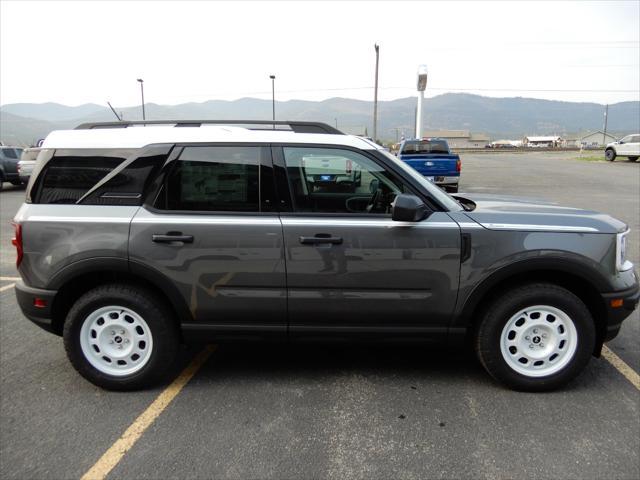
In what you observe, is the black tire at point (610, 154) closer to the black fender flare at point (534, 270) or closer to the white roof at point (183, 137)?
the black fender flare at point (534, 270)

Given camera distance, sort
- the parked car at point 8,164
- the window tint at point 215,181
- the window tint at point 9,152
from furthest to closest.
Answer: the window tint at point 9,152 < the parked car at point 8,164 < the window tint at point 215,181

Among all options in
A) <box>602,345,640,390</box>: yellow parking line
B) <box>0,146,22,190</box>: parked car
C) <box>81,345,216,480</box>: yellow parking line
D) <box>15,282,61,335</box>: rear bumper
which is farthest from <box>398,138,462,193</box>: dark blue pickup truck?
<box>0,146,22,190</box>: parked car

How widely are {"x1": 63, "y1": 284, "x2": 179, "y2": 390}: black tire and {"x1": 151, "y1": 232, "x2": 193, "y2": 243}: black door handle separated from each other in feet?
1.37

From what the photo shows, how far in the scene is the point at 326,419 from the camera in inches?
115

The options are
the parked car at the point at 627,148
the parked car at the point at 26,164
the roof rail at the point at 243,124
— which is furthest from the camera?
the parked car at the point at 627,148

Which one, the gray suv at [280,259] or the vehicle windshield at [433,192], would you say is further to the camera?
the vehicle windshield at [433,192]

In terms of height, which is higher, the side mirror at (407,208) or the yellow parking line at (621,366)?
the side mirror at (407,208)

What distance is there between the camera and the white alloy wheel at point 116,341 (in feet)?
10.7

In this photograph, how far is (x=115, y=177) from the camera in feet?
10.5

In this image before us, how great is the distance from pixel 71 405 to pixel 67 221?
1.22 metres

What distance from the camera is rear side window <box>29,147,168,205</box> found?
3176 mm

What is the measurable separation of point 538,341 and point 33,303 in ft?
11.4

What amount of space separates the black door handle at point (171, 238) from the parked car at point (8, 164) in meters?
19.0

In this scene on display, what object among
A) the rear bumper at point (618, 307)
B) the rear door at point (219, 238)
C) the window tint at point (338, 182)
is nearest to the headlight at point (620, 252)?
the rear bumper at point (618, 307)
